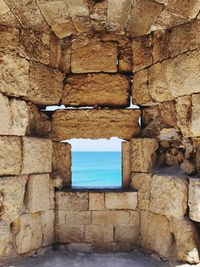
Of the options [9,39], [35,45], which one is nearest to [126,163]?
[35,45]

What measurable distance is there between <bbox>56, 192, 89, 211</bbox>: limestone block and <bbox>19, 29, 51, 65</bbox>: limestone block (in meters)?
1.92

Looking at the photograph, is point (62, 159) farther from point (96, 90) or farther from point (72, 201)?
point (96, 90)

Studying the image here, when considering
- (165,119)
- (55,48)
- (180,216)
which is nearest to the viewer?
(180,216)

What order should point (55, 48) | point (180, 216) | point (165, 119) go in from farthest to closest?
point (55, 48) < point (165, 119) < point (180, 216)

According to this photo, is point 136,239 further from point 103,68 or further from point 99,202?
point 103,68

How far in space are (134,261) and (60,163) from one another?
1.72 m

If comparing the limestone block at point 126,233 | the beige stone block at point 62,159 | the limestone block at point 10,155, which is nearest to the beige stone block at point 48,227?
the beige stone block at point 62,159

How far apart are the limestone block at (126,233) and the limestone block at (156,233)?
0.35 ft

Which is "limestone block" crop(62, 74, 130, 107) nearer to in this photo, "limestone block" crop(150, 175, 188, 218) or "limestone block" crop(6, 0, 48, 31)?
"limestone block" crop(6, 0, 48, 31)

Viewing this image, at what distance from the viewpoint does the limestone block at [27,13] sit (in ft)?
11.9

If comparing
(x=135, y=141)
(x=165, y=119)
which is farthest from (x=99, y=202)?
(x=165, y=119)

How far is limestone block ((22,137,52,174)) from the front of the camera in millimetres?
3955

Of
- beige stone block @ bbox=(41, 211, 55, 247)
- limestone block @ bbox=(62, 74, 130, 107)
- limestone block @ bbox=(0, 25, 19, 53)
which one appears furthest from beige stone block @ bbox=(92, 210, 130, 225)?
limestone block @ bbox=(0, 25, 19, 53)

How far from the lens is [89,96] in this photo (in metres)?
4.52
